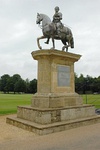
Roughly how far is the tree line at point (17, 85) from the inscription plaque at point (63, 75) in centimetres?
6412

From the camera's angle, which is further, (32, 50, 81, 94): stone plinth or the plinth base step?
(32, 50, 81, 94): stone plinth

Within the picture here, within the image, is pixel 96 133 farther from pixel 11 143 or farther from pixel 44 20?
pixel 44 20

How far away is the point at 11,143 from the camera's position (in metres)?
6.32

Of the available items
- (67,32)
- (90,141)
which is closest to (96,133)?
(90,141)

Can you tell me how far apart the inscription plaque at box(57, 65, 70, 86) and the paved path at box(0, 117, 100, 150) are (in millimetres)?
2725

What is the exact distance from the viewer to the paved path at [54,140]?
5789mm

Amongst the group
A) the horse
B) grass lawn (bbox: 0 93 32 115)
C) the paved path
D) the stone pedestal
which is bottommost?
the paved path

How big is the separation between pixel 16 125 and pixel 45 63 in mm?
3286

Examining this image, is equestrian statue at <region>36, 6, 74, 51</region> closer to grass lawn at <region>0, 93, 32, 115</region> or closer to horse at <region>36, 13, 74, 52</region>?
horse at <region>36, 13, 74, 52</region>

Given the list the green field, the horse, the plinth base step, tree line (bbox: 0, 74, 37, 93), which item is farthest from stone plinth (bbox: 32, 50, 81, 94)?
tree line (bbox: 0, 74, 37, 93)

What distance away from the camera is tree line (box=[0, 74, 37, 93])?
7575 centimetres

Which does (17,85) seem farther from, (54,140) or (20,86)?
(54,140)

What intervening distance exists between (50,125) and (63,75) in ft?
10.1

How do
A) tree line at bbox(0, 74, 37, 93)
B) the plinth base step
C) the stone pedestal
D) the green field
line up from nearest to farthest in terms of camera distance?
the plinth base step < the stone pedestal < the green field < tree line at bbox(0, 74, 37, 93)
